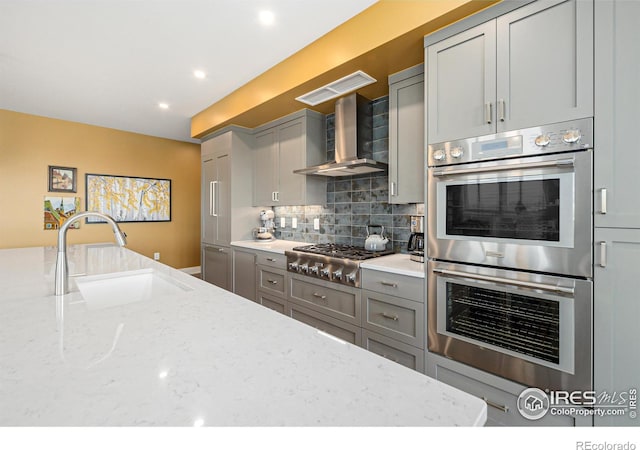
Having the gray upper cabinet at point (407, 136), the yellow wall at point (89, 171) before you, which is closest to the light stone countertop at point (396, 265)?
the gray upper cabinet at point (407, 136)

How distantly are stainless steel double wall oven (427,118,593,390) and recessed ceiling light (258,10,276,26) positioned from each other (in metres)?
1.48

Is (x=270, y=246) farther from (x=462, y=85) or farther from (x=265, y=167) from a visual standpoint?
(x=462, y=85)

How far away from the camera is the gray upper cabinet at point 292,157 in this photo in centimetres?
322

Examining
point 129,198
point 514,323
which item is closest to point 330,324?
point 514,323

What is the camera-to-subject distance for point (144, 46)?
98.3 inches

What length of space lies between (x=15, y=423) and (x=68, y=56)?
3343mm

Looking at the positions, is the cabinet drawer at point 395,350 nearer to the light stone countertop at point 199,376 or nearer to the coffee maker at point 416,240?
the coffee maker at point 416,240

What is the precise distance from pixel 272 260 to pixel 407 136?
175cm

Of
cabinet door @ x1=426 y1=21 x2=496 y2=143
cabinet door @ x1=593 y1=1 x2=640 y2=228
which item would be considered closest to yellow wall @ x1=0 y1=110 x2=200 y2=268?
cabinet door @ x1=426 y1=21 x2=496 y2=143

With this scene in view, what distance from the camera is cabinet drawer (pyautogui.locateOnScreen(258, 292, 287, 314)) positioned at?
115 inches

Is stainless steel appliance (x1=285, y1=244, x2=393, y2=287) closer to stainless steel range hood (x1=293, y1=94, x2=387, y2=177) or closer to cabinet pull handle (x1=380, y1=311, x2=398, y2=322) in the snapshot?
cabinet pull handle (x1=380, y1=311, x2=398, y2=322)

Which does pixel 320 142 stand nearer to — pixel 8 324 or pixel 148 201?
pixel 8 324

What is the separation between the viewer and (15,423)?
0.47 metres
